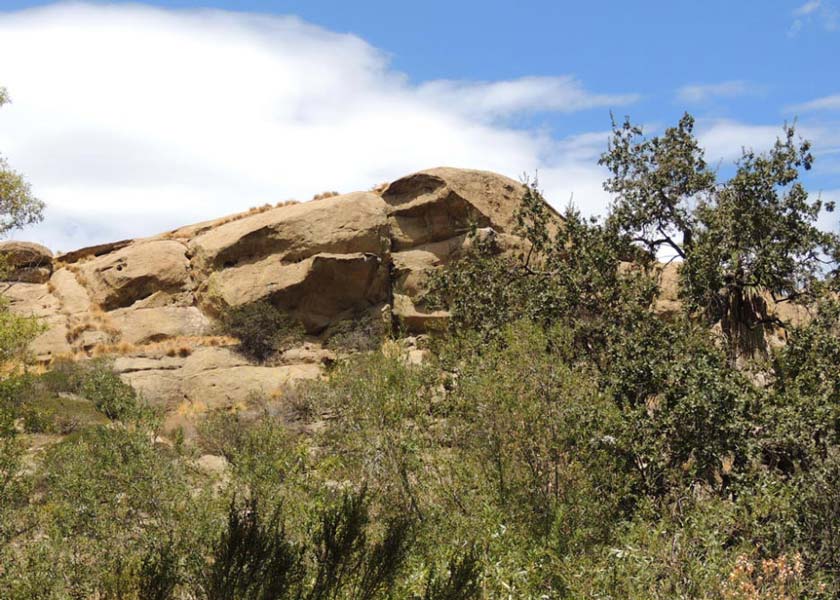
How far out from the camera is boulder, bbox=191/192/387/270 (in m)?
38.0

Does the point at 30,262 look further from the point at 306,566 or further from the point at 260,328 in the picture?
the point at 306,566

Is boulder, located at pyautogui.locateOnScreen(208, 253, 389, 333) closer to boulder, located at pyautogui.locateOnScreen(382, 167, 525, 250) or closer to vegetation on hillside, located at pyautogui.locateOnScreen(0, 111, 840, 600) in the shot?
boulder, located at pyautogui.locateOnScreen(382, 167, 525, 250)

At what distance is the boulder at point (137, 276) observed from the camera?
131ft

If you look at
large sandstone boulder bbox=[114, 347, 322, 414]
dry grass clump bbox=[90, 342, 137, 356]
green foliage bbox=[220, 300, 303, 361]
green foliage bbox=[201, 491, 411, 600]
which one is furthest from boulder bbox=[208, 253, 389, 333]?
green foliage bbox=[201, 491, 411, 600]

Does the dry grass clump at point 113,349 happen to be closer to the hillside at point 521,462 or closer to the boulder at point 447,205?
the boulder at point 447,205

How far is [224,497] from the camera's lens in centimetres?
1335

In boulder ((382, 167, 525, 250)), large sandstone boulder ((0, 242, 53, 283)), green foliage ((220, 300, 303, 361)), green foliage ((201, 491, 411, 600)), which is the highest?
boulder ((382, 167, 525, 250))

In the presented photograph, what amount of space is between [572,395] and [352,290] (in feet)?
80.8

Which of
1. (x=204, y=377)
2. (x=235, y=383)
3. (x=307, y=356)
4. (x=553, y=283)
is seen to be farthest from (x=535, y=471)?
(x=307, y=356)

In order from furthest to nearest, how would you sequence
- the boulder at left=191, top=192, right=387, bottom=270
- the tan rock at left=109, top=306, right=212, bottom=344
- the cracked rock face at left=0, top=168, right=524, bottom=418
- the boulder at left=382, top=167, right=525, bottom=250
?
the boulder at left=382, top=167, right=525, bottom=250 → the boulder at left=191, top=192, right=387, bottom=270 → the tan rock at left=109, top=306, right=212, bottom=344 → the cracked rock face at left=0, top=168, right=524, bottom=418

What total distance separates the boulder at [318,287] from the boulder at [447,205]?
9.50 ft

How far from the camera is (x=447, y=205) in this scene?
3931cm

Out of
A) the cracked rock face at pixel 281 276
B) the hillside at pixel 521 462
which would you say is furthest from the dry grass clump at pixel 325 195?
the hillside at pixel 521 462

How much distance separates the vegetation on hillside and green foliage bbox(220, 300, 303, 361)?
57.0ft
